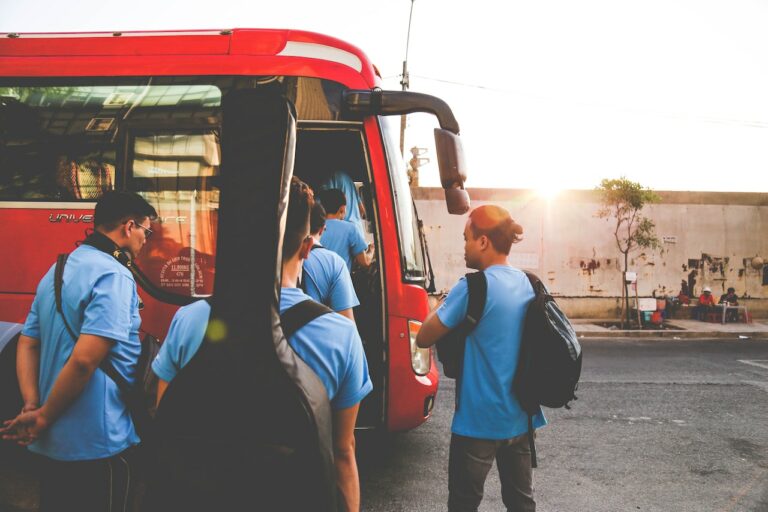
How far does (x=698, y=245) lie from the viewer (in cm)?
1670

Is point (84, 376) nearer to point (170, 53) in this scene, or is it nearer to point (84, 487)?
point (84, 487)

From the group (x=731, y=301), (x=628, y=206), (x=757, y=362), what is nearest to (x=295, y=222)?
(x=757, y=362)

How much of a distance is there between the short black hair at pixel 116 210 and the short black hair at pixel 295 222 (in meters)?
1.04

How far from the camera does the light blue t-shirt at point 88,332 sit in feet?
6.49

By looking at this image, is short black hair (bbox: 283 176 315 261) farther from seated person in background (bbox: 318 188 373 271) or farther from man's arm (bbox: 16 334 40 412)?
seated person in background (bbox: 318 188 373 271)

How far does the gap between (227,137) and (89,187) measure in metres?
2.91

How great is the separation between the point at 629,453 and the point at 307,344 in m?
4.39

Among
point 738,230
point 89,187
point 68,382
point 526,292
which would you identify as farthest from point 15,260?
point 738,230

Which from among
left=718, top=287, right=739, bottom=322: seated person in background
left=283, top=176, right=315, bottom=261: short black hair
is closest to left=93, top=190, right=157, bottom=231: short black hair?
left=283, top=176, right=315, bottom=261: short black hair

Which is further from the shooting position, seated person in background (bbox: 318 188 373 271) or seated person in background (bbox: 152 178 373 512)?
seated person in background (bbox: 318 188 373 271)

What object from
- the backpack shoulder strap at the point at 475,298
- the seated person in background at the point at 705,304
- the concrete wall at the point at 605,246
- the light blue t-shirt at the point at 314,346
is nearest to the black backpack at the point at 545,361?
the backpack shoulder strap at the point at 475,298

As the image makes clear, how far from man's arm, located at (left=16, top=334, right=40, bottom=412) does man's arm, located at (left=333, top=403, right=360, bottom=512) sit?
55.3 inches

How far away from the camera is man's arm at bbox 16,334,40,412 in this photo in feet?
6.91

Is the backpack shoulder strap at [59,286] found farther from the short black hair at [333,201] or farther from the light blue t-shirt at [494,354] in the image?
the short black hair at [333,201]
